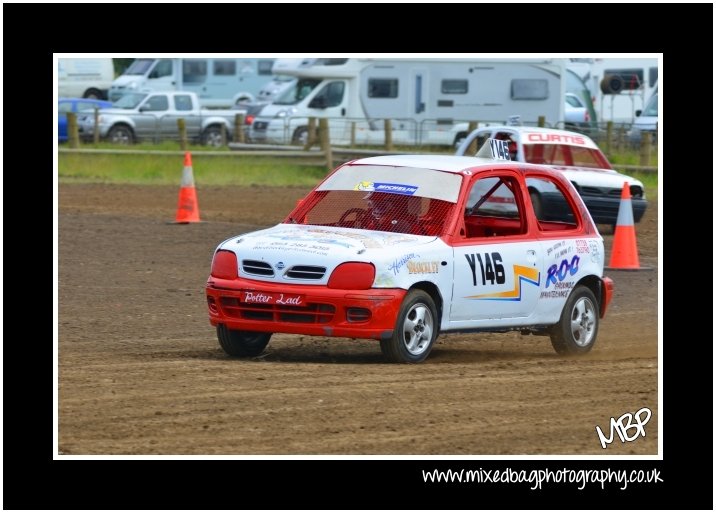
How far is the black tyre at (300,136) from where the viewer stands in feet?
109

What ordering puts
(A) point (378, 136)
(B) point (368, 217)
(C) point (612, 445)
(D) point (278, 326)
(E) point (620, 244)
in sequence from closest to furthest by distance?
1. (C) point (612, 445)
2. (D) point (278, 326)
3. (B) point (368, 217)
4. (E) point (620, 244)
5. (A) point (378, 136)

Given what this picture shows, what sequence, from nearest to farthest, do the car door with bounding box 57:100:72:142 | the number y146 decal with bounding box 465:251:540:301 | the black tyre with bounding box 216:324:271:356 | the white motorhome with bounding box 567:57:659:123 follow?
1. the black tyre with bounding box 216:324:271:356
2. the number y146 decal with bounding box 465:251:540:301
3. the car door with bounding box 57:100:72:142
4. the white motorhome with bounding box 567:57:659:123

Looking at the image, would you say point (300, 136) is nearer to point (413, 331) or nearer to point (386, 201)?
point (386, 201)

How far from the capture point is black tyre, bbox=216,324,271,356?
9.89m

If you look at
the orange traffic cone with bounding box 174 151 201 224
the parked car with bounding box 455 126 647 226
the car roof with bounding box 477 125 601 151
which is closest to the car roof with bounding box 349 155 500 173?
the parked car with bounding box 455 126 647 226

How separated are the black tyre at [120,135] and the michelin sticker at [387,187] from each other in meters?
25.1

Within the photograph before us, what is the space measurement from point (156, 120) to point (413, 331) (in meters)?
26.9

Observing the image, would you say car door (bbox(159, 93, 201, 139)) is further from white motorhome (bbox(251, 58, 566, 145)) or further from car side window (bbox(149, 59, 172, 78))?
car side window (bbox(149, 59, 172, 78))

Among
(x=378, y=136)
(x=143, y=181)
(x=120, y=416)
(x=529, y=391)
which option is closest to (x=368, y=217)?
(x=529, y=391)

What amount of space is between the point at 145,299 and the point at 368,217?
3.66 m

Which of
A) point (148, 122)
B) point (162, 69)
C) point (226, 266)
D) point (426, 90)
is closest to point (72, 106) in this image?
point (148, 122)

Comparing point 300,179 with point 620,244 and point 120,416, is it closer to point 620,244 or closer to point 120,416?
point 620,244

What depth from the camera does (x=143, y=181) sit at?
2750 cm

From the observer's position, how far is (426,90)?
117ft
